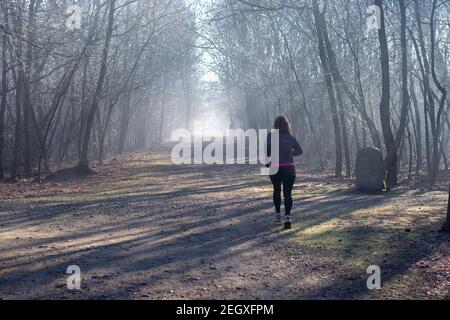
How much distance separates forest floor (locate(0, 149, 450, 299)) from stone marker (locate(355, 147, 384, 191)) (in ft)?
1.43

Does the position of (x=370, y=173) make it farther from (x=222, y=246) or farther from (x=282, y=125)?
→ (x=222, y=246)

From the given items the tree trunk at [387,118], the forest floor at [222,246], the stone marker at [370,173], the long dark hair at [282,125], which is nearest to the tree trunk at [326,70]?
the tree trunk at [387,118]

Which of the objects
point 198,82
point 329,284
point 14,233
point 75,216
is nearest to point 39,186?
point 75,216

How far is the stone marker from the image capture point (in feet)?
49.1

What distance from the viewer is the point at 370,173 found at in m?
15.0

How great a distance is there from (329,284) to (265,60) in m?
26.4

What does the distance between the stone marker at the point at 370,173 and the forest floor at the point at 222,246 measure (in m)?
0.44

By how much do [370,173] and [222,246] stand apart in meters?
8.26

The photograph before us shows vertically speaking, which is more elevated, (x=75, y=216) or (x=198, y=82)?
(x=198, y=82)

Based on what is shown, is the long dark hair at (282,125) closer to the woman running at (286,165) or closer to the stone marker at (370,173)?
the woman running at (286,165)

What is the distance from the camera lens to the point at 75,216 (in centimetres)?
1129

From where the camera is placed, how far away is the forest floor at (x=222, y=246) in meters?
5.84
